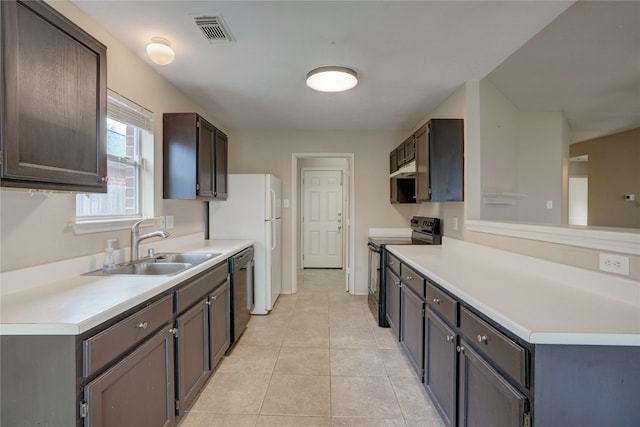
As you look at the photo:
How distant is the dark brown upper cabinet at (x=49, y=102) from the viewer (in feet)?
3.37

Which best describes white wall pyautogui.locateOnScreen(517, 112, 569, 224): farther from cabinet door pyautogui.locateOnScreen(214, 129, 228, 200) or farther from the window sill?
the window sill

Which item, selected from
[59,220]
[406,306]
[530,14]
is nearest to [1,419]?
[59,220]

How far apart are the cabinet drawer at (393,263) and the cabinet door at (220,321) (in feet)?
4.97

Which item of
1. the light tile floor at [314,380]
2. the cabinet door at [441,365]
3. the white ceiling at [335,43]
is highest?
the white ceiling at [335,43]

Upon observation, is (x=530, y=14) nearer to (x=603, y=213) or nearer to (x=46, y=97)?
(x=46, y=97)

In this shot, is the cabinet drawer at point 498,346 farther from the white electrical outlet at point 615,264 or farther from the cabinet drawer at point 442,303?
the white electrical outlet at point 615,264

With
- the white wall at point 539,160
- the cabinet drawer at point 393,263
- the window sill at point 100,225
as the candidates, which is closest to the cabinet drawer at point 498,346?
the cabinet drawer at point 393,263

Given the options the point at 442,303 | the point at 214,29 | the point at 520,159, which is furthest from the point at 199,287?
the point at 520,159

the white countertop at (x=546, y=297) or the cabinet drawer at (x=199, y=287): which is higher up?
the white countertop at (x=546, y=297)

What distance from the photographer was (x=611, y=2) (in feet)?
5.87

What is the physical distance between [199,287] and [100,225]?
707 millimetres

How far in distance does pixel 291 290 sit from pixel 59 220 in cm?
314

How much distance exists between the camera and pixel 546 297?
4.26 feet

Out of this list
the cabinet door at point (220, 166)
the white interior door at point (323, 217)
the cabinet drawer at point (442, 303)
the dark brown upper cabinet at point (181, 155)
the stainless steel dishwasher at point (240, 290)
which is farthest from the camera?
the white interior door at point (323, 217)
